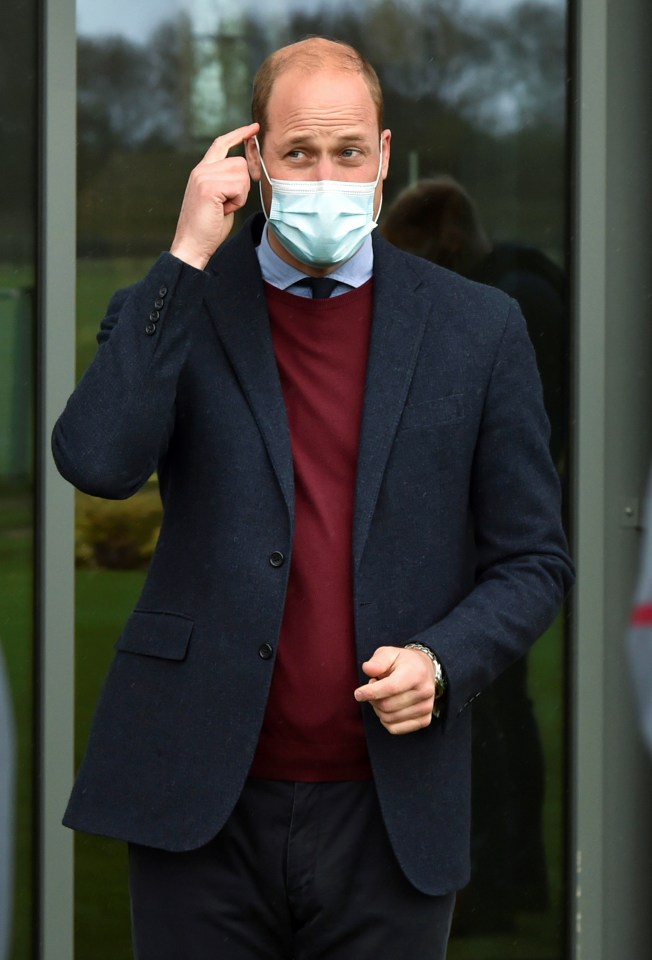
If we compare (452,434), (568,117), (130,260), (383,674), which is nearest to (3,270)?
(130,260)

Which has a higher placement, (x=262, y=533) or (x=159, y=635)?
(x=262, y=533)

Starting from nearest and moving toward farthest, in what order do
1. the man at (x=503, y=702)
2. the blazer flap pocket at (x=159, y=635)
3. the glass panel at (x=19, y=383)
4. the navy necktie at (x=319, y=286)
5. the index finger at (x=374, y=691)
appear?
the index finger at (x=374, y=691)
the blazer flap pocket at (x=159, y=635)
the navy necktie at (x=319, y=286)
the glass panel at (x=19, y=383)
the man at (x=503, y=702)

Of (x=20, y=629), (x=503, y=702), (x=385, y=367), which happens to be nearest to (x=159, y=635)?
(x=385, y=367)

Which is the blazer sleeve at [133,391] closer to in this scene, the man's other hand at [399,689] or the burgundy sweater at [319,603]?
the burgundy sweater at [319,603]

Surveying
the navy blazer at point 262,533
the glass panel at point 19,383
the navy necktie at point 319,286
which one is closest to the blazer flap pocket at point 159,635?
the navy blazer at point 262,533

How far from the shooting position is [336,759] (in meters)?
2.47

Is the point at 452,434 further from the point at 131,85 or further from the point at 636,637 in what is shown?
the point at 131,85

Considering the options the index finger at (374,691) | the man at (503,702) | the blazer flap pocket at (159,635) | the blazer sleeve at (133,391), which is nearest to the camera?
the index finger at (374,691)

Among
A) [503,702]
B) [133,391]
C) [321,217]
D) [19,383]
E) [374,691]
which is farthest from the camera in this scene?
[503,702]

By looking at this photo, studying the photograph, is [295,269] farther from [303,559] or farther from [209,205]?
[303,559]

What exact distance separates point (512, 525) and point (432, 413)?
0.21 meters

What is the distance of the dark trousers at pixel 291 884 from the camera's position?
247cm

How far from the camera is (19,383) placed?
3828mm

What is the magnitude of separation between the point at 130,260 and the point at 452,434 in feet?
5.23
